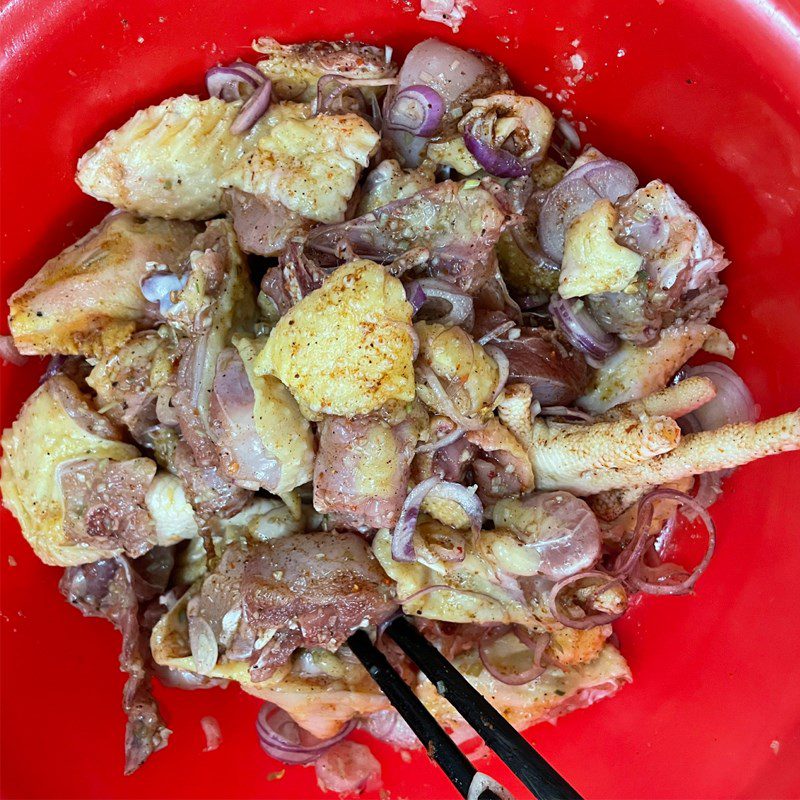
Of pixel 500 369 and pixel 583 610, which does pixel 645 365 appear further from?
pixel 583 610

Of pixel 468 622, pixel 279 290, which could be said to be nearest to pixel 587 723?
pixel 468 622

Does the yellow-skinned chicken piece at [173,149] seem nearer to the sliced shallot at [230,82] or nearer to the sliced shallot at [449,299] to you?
the sliced shallot at [230,82]

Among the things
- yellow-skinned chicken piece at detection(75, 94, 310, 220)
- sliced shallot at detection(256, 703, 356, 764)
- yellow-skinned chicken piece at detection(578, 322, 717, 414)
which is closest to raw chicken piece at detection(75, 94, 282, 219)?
yellow-skinned chicken piece at detection(75, 94, 310, 220)

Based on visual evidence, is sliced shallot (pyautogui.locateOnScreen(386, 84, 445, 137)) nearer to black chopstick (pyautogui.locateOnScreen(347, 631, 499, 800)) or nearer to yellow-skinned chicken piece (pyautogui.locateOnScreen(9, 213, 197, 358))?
yellow-skinned chicken piece (pyautogui.locateOnScreen(9, 213, 197, 358))

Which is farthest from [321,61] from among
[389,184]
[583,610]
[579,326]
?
[583,610]

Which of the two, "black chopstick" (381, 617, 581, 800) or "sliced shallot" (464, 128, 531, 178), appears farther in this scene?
"sliced shallot" (464, 128, 531, 178)

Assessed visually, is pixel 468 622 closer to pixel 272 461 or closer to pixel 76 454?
pixel 272 461

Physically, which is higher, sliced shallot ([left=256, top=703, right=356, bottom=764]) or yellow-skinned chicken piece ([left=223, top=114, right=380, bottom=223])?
yellow-skinned chicken piece ([left=223, top=114, right=380, bottom=223])
